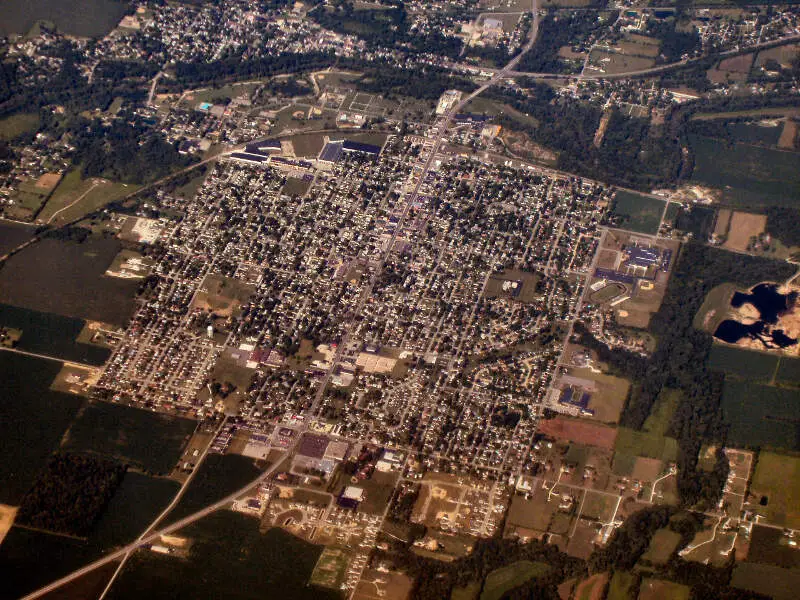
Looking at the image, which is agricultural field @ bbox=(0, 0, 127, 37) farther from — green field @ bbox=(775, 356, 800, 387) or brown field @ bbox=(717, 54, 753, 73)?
green field @ bbox=(775, 356, 800, 387)

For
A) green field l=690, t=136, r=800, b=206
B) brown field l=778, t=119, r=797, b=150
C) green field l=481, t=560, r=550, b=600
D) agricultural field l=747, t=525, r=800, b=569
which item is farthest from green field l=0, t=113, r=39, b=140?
agricultural field l=747, t=525, r=800, b=569

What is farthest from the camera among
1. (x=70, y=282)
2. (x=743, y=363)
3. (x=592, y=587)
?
(x=70, y=282)

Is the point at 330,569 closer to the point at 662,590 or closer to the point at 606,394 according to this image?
the point at 662,590

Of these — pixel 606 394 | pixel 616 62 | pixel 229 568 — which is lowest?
pixel 229 568

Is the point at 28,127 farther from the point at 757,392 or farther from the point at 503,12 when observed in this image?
the point at 757,392

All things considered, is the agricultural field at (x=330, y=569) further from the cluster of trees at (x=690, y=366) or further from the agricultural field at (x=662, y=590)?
the cluster of trees at (x=690, y=366)

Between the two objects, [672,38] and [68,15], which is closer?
[672,38]

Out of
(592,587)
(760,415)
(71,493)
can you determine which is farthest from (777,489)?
(71,493)
